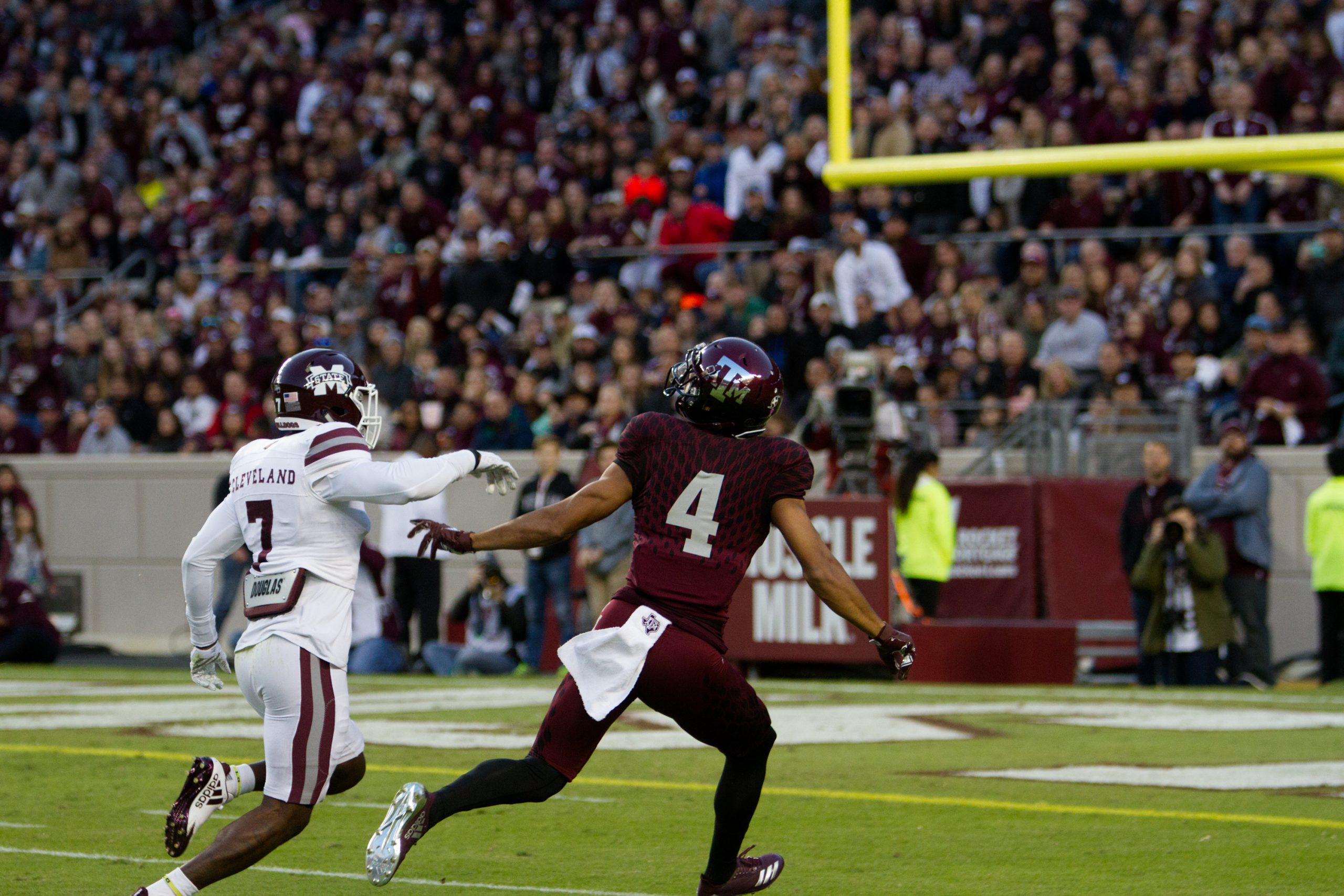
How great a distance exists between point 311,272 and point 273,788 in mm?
17238

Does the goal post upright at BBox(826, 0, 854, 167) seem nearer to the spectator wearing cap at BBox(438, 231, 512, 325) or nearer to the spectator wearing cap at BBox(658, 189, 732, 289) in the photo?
the spectator wearing cap at BBox(658, 189, 732, 289)

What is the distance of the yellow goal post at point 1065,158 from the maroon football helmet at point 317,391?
4.26 metres

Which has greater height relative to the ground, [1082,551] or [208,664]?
[208,664]

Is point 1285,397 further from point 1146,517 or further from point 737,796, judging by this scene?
point 737,796

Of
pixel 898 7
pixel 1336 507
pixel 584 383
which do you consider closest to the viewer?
pixel 1336 507

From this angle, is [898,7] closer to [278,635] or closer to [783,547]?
[783,547]

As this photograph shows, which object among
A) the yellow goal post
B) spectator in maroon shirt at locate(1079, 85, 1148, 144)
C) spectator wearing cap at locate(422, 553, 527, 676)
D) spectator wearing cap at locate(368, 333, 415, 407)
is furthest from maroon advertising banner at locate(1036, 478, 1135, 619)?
spectator wearing cap at locate(368, 333, 415, 407)

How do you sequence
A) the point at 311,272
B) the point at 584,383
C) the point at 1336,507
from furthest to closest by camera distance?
the point at 311,272 < the point at 584,383 < the point at 1336,507

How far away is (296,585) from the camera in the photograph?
215 inches

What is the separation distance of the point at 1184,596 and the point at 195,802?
983 centimetres

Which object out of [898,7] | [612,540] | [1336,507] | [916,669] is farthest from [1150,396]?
[898,7]

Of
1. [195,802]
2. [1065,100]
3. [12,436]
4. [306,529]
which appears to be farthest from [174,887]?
[12,436]

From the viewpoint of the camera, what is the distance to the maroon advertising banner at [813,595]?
1477cm

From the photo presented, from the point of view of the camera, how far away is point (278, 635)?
543cm
